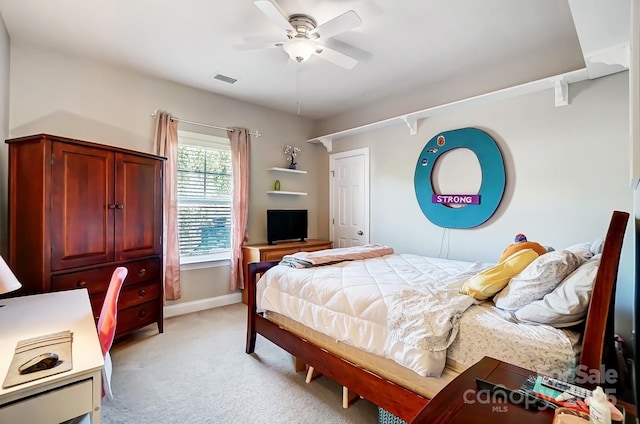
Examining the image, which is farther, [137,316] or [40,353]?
[137,316]

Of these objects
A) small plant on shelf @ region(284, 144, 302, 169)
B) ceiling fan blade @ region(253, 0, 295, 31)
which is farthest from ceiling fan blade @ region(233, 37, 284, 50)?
small plant on shelf @ region(284, 144, 302, 169)

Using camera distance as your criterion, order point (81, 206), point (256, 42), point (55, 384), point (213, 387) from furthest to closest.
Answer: point (81, 206) < point (256, 42) < point (213, 387) < point (55, 384)

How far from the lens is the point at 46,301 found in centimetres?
189

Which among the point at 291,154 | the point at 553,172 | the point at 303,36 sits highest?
the point at 303,36

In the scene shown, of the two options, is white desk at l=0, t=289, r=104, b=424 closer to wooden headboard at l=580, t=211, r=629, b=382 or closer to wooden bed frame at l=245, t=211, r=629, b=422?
wooden bed frame at l=245, t=211, r=629, b=422

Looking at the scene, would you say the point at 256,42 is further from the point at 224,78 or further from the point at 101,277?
the point at 101,277

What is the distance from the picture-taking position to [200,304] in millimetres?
3941

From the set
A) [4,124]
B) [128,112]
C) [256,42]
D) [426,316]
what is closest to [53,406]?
[426,316]

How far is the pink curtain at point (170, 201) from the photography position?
356 centimetres

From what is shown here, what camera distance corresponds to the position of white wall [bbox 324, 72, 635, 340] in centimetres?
251

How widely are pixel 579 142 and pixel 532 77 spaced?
78 centimetres

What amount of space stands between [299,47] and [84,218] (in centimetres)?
222

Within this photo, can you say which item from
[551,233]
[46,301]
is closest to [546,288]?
[551,233]

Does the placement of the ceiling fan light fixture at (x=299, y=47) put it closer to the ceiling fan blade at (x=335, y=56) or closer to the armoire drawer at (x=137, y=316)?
the ceiling fan blade at (x=335, y=56)
